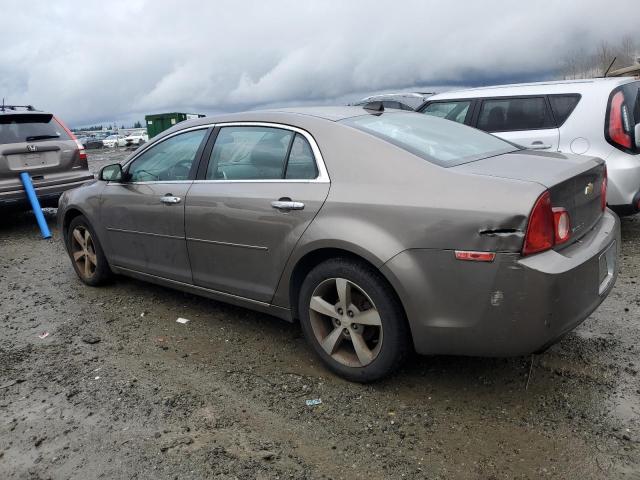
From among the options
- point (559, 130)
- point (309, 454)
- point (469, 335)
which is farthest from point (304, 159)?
point (559, 130)

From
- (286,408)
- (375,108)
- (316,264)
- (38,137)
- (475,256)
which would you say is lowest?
(286,408)

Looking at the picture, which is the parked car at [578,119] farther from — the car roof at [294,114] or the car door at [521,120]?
the car roof at [294,114]

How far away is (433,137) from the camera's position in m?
3.34

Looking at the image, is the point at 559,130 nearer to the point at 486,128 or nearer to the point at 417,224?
the point at 486,128

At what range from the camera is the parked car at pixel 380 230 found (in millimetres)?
2479

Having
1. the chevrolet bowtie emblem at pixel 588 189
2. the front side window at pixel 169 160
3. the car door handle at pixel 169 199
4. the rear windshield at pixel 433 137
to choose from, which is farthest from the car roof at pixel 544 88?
the car door handle at pixel 169 199

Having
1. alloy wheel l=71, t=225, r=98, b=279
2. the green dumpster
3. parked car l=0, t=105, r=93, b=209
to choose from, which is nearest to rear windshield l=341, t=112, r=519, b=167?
alloy wheel l=71, t=225, r=98, b=279

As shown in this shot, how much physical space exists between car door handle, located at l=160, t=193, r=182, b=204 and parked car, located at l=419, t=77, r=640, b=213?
315 centimetres

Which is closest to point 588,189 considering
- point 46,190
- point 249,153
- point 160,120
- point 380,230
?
point 380,230

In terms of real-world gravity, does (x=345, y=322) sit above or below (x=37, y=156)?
below

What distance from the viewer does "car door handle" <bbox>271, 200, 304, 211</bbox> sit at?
312cm

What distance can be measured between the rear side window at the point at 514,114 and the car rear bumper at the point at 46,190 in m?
5.36

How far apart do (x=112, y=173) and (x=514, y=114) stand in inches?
169

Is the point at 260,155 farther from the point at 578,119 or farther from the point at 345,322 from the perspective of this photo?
the point at 578,119
